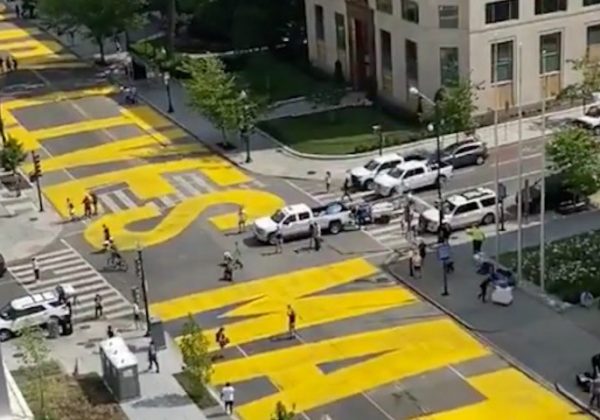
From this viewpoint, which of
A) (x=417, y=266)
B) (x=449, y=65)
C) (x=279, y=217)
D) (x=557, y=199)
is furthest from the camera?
(x=449, y=65)

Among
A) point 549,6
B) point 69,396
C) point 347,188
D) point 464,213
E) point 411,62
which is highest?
point 549,6

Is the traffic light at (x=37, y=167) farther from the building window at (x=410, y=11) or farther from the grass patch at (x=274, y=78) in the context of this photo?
the building window at (x=410, y=11)

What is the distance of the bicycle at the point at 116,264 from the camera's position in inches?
2509

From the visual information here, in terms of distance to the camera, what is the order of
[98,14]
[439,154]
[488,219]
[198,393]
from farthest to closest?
[98,14], [439,154], [488,219], [198,393]

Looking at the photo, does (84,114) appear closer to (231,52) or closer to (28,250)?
(231,52)

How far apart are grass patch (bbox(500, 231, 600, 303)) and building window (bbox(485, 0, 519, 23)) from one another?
21010mm

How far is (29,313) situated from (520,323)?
19924mm

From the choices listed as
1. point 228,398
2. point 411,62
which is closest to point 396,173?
point 411,62

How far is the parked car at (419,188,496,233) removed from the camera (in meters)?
64.5

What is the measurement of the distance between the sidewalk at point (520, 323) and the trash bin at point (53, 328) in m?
14.8

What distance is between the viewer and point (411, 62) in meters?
83.7

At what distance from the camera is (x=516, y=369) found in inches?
2010

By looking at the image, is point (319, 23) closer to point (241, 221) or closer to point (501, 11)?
point (501, 11)

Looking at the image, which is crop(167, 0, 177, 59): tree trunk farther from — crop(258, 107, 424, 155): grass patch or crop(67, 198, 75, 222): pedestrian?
crop(67, 198, 75, 222): pedestrian
